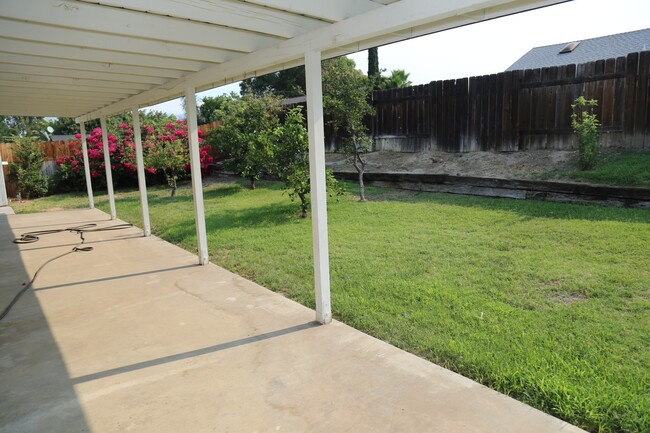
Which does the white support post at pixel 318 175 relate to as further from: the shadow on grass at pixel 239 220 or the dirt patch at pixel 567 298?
the shadow on grass at pixel 239 220

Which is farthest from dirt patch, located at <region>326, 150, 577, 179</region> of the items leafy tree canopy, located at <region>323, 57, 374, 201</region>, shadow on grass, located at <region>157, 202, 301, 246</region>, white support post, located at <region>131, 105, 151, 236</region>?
white support post, located at <region>131, 105, 151, 236</region>

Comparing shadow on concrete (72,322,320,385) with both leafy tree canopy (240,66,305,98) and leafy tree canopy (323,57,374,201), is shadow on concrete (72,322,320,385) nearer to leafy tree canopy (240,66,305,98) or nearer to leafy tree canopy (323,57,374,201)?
leafy tree canopy (323,57,374,201)

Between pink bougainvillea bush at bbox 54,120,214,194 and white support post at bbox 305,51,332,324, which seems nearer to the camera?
white support post at bbox 305,51,332,324

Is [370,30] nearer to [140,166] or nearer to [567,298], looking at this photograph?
[567,298]

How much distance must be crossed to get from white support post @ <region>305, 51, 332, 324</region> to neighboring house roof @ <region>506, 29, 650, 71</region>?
1399cm

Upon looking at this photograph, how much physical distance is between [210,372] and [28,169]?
13272 millimetres

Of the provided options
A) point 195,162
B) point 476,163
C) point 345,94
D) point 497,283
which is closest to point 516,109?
point 476,163

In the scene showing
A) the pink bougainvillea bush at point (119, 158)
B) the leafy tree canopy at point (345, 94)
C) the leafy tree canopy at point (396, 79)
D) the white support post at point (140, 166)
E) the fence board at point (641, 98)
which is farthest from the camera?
the leafy tree canopy at point (396, 79)

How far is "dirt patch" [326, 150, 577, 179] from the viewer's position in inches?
332

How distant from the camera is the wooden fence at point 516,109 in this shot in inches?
310

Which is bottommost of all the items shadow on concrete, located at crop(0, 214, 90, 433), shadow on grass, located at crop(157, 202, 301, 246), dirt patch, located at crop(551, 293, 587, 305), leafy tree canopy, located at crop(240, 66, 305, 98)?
shadow on concrete, located at crop(0, 214, 90, 433)

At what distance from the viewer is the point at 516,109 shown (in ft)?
31.0

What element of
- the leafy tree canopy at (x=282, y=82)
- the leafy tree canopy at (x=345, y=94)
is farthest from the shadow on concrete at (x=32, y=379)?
the leafy tree canopy at (x=282, y=82)

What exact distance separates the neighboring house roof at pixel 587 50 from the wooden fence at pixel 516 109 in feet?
21.0
